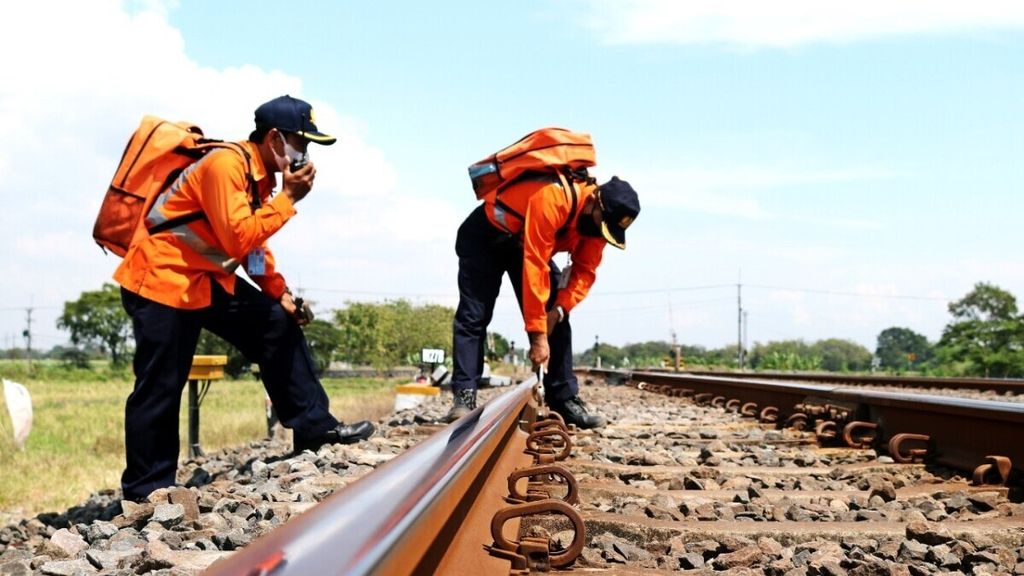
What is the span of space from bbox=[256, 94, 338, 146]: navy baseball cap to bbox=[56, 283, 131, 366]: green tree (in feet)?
316

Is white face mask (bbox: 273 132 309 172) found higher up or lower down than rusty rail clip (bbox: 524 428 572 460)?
higher up

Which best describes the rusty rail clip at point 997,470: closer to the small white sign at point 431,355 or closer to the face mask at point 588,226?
the face mask at point 588,226

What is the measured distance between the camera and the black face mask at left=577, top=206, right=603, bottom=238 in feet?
17.9

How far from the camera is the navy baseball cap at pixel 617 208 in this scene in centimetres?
527

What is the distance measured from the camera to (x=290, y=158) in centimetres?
435

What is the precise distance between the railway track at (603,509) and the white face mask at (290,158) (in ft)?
4.19

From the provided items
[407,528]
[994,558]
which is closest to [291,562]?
[407,528]

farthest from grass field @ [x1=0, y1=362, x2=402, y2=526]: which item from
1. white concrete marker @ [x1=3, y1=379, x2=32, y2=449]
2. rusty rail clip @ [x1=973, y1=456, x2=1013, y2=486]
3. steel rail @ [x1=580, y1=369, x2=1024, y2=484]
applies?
rusty rail clip @ [x1=973, y1=456, x2=1013, y2=486]

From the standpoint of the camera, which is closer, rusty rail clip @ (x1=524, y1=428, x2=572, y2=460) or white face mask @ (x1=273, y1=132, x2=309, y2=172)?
rusty rail clip @ (x1=524, y1=428, x2=572, y2=460)

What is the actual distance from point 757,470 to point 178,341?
235cm

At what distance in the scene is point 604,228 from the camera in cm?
531

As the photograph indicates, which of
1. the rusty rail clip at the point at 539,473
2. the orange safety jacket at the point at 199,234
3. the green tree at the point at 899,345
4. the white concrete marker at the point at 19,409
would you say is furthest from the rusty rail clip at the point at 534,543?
the green tree at the point at 899,345

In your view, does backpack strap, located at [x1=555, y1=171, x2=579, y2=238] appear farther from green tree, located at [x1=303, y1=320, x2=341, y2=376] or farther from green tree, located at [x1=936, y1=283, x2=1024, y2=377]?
green tree, located at [x1=303, y1=320, x2=341, y2=376]

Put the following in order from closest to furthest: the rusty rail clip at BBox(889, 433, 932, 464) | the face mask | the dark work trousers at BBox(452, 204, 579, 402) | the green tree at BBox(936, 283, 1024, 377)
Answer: the rusty rail clip at BBox(889, 433, 932, 464), the face mask, the dark work trousers at BBox(452, 204, 579, 402), the green tree at BBox(936, 283, 1024, 377)
